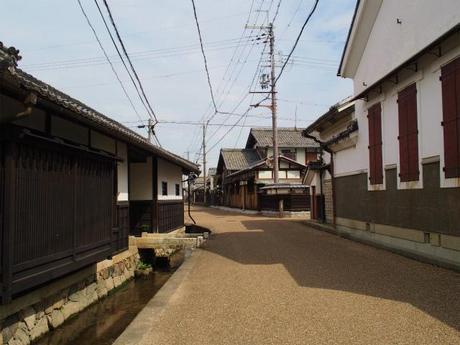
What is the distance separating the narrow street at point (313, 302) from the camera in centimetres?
546

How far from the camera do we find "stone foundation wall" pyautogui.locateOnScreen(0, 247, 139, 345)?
6508mm

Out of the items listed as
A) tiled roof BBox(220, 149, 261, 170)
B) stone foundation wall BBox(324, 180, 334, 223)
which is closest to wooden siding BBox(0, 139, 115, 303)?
stone foundation wall BBox(324, 180, 334, 223)

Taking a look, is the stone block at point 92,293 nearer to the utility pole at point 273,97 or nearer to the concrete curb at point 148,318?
the concrete curb at point 148,318

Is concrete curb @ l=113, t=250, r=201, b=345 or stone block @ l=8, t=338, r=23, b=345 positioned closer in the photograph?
concrete curb @ l=113, t=250, r=201, b=345

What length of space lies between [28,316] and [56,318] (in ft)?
3.80

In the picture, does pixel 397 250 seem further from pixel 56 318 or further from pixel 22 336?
pixel 22 336

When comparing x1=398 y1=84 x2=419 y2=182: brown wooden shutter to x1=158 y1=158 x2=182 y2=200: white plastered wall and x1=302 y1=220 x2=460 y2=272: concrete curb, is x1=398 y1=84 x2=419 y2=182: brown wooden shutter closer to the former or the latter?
x1=302 y1=220 x2=460 y2=272: concrete curb

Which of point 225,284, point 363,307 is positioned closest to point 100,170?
point 225,284

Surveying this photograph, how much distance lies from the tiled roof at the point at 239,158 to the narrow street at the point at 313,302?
35.3 metres

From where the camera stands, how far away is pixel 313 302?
700 cm

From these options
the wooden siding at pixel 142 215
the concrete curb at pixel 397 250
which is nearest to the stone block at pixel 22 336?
the concrete curb at pixel 397 250

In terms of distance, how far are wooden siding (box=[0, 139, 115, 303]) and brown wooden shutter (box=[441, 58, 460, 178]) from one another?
23.5 feet

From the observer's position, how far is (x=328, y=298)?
7207 millimetres

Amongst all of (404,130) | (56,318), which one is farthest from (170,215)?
(56,318)
